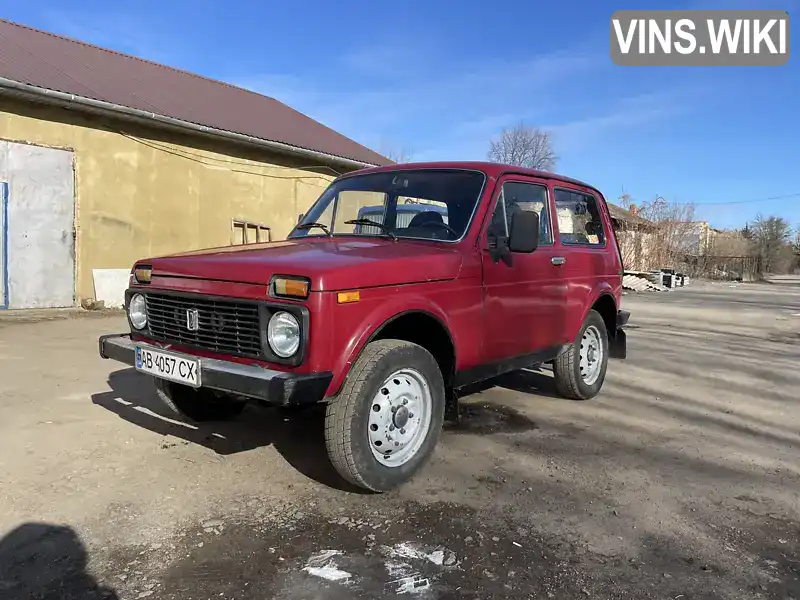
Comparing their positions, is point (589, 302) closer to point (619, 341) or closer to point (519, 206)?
point (619, 341)

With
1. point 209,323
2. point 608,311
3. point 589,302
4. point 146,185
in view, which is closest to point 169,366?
point 209,323

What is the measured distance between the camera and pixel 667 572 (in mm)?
2541

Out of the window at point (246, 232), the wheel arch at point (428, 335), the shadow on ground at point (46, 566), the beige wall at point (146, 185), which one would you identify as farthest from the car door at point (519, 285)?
the window at point (246, 232)

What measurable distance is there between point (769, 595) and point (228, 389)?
2.52m

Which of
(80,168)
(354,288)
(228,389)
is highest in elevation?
(80,168)

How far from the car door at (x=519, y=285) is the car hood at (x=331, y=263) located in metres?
0.46

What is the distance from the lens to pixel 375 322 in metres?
3.16

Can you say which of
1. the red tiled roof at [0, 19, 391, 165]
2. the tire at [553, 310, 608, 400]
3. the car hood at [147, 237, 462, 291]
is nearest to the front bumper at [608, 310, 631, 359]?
the tire at [553, 310, 608, 400]

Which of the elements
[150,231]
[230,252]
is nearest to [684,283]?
[150,231]

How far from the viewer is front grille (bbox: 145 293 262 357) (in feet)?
10.2

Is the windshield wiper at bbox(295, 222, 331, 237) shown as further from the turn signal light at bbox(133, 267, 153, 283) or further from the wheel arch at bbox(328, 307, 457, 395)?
the turn signal light at bbox(133, 267, 153, 283)

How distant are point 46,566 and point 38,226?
9376 millimetres

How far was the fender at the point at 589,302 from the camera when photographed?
201 inches

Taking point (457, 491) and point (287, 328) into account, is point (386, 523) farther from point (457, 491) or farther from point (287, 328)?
point (287, 328)
